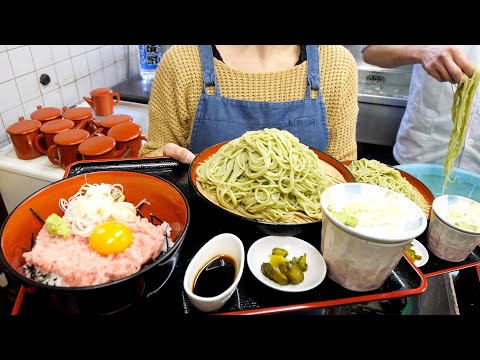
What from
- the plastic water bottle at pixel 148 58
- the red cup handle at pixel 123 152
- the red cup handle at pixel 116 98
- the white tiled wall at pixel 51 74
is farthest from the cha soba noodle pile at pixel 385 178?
the plastic water bottle at pixel 148 58

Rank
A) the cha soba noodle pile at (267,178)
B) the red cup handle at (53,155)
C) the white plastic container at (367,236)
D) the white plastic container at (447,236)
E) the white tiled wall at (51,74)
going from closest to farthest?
the white plastic container at (367,236)
the white plastic container at (447,236)
the cha soba noodle pile at (267,178)
the red cup handle at (53,155)
the white tiled wall at (51,74)

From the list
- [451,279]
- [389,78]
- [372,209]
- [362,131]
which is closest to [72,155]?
[372,209]

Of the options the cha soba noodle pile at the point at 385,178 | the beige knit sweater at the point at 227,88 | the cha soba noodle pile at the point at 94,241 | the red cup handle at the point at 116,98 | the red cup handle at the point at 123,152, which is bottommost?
the red cup handle at the point at 123,152

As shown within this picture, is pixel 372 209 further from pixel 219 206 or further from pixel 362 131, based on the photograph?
pixel 362 131

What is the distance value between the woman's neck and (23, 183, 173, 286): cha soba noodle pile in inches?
48.5

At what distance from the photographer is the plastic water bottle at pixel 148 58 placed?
4.39m

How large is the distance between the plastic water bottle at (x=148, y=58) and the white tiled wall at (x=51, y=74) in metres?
0.24

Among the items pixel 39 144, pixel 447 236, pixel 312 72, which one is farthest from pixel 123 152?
pixel 447 236

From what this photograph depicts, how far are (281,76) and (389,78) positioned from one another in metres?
2.95

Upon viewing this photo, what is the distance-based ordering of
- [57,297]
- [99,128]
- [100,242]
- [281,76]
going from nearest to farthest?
1. [57,297]
2. [100,242]
3. [281,76]
4. [99,128]

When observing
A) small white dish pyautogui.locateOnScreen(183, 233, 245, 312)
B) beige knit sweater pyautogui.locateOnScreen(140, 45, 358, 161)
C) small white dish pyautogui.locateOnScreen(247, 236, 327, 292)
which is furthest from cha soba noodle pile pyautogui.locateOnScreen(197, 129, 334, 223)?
beige knit sweater pyautogui.locateOnScreen(140, 45, 358, 161)

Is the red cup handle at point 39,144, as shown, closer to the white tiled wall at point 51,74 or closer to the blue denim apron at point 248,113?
the white tiled wall at point 51,74

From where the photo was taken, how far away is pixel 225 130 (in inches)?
87.7
